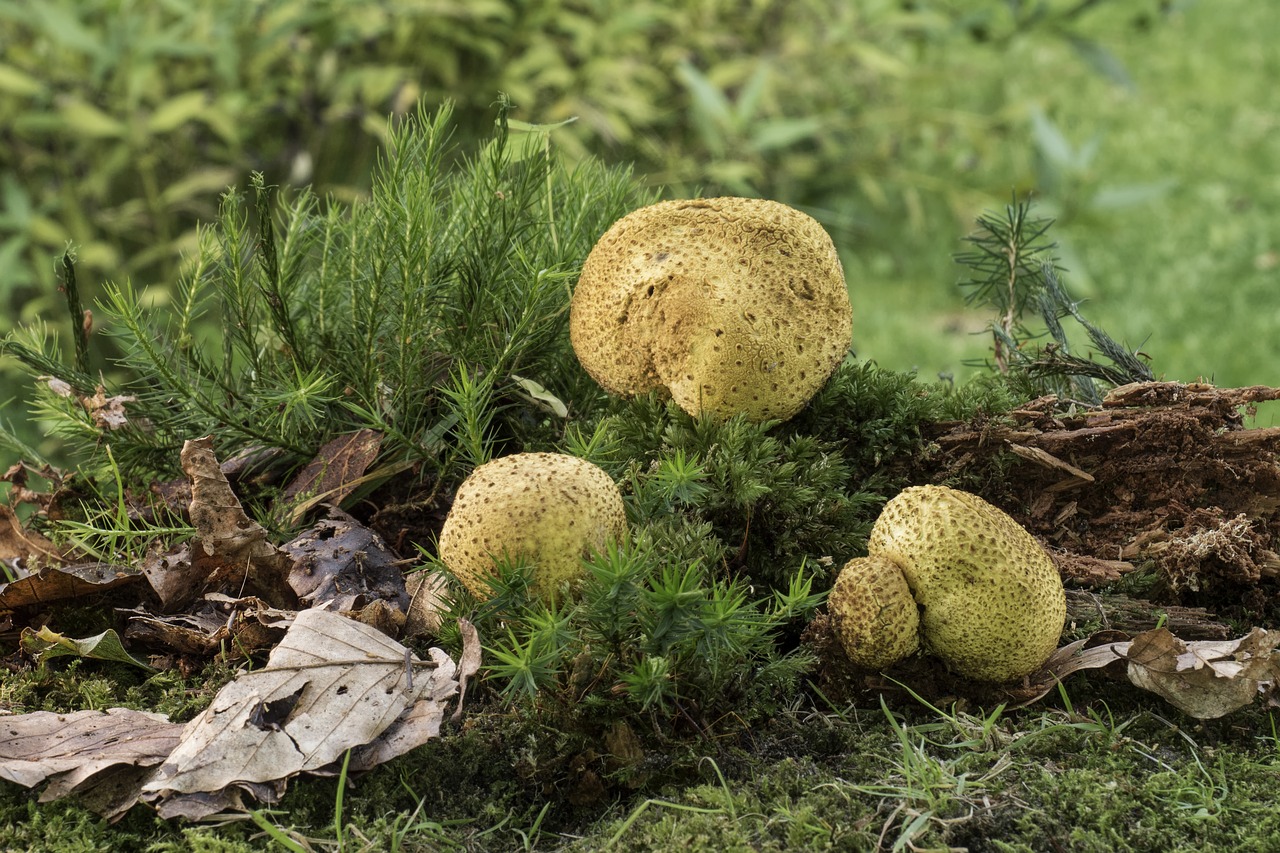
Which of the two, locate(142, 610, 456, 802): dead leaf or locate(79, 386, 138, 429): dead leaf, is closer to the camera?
locate(142, 610, 456, 802): dead leaf

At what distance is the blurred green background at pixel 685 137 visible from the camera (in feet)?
17.5

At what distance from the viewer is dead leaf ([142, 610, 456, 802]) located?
1.72 meters

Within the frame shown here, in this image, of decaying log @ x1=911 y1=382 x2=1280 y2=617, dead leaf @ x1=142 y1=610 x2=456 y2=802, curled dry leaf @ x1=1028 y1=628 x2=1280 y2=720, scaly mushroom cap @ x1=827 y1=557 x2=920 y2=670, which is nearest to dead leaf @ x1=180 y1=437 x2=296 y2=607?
dead leaf @ x1=142 y1=610 x2=456 y2=802

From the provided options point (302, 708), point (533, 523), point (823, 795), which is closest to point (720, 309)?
point (533, 523)

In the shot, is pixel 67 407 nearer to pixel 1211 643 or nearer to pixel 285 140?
pixel 1211 643

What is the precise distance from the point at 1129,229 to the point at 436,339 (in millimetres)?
5486

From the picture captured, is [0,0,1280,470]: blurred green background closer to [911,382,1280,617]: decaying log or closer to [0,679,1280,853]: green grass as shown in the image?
[911,382,1280,617]: decaying log

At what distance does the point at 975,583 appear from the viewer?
6.08 feet

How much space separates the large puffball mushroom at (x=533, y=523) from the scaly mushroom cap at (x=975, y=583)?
0.49m

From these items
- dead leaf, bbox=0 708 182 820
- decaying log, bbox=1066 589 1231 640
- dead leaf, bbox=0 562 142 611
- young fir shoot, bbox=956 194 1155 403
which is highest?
young fir shoot, bbox=956 194 1155 403

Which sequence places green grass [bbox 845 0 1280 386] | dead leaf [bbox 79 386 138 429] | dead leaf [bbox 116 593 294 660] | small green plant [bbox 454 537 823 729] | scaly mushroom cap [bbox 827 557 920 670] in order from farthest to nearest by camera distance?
green grass [bbox 845 0 1280 386], dead leaf [bbox 79 386 138 429], dead leaf [bbox 116 593 294 660], scaly mushroom cap [bbox 827 557 920 670], small green plant [bbox 454 537 823 729]

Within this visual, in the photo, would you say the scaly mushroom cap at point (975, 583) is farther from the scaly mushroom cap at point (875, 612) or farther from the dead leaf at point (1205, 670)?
the dead leaf at point (1205, 670)

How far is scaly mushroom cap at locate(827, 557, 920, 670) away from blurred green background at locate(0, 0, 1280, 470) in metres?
3.10

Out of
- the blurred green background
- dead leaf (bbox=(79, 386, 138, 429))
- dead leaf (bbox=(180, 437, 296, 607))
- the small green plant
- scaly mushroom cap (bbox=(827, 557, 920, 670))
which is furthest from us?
the blurred green background
